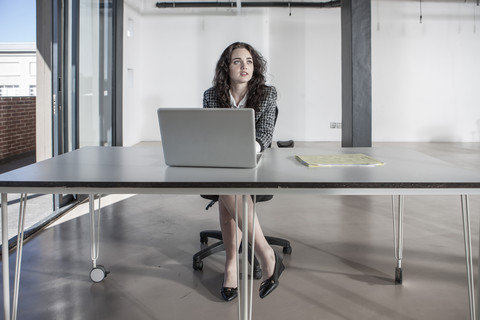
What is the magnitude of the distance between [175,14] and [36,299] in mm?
9044

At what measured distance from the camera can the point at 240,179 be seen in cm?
183

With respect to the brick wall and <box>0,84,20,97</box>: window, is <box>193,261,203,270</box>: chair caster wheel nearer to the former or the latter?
<box>0,84,20,97</box>: window

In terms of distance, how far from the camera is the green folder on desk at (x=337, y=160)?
7.04 ft

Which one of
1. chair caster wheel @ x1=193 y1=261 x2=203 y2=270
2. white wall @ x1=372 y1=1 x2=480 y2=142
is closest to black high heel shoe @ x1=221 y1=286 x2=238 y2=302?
chair caster wheel @ x1=193 y1=261 x2=203 y2=270

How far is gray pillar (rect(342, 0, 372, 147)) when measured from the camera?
16.9 feet

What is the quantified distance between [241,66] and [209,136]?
965 millimetres

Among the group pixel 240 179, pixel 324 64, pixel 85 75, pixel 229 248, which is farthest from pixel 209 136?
pixel 324 64

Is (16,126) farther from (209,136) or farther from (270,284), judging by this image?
(209,136)

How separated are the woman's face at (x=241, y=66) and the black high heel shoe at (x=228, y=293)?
43.4 inches

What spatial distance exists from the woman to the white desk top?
24.6 inches

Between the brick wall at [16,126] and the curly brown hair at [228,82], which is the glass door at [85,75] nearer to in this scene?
the brick wall at [16,126]

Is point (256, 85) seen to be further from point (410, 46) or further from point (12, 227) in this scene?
point (410, 46)

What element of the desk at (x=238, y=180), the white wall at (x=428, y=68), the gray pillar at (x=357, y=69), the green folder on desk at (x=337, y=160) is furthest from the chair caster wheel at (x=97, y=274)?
the white wall at (x=428, y=68)

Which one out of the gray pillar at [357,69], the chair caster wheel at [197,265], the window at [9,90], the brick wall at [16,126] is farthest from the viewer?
the brick wall at [16,126]
